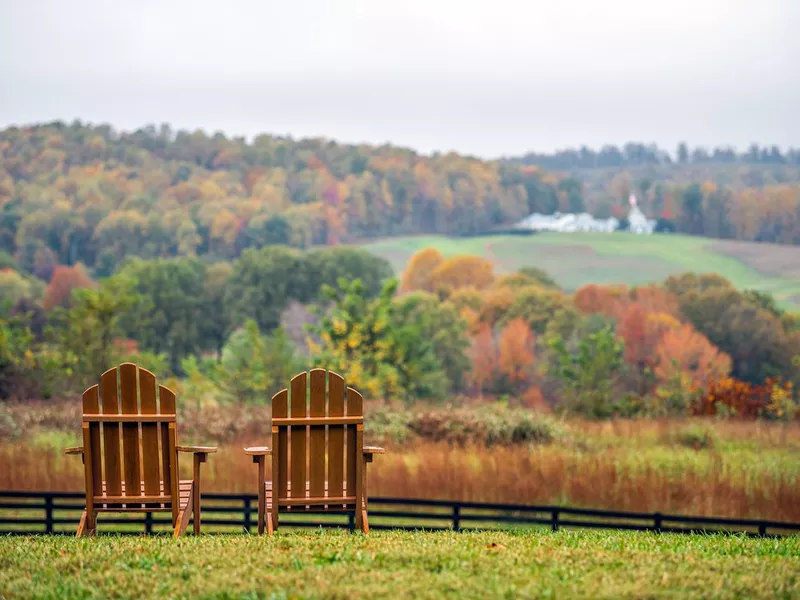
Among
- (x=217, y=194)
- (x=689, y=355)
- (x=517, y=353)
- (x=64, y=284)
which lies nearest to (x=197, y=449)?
(x=689, y=355)

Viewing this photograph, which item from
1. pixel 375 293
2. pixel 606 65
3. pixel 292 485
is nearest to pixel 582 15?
pixel 606 65

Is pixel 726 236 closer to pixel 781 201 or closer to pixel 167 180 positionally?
pixel 781 201

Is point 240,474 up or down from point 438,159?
down

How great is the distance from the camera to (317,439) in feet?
19.9

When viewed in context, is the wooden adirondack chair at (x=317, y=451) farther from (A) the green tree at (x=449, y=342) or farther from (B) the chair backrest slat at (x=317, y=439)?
(A) the green tree at (x=449, y=342)

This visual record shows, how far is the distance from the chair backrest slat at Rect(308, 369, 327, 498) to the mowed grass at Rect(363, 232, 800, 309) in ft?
219

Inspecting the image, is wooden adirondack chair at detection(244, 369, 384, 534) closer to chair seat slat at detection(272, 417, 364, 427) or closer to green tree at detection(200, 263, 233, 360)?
chair seat slat at detection(272, 417, 364, 427)

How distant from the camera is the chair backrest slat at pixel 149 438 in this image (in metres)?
5.95

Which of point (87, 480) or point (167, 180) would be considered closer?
point (87, 480)

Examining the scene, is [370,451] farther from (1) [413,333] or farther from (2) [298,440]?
(1) [413,333]

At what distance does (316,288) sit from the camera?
59438mm

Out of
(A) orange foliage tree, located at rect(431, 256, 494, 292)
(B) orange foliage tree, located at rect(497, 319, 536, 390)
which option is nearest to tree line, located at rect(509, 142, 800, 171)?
(A) orange foliage tree, located at rect(431, 256, 494, 292)

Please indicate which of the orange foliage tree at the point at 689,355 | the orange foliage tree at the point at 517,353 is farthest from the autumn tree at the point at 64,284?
the orange foliage tree at the point at 689,355

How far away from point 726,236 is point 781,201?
5433mm
